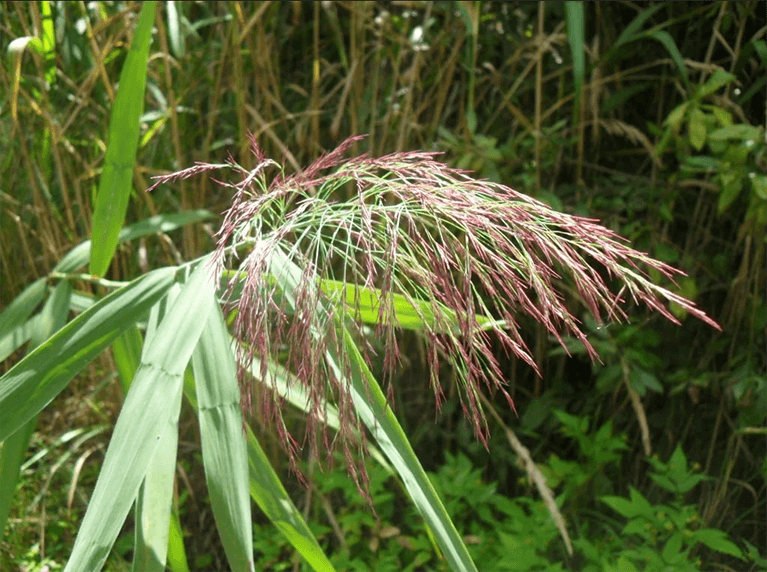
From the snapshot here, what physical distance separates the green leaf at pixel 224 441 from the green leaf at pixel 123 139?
24cm

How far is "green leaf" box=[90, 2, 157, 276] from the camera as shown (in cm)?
88

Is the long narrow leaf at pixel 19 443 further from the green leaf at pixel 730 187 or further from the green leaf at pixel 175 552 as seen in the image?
the green leaf at pixel 730 187

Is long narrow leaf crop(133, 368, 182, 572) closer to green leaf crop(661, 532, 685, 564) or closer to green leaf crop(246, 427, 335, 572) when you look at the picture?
green leaf crop(246, 427, 335, 572)

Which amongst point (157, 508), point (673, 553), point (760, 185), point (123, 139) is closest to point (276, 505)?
point (157, 508)

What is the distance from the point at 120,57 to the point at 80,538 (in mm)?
1138

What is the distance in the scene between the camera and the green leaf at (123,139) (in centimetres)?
88

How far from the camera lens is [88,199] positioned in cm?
153

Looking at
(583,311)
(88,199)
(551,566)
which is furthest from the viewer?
(583,311)

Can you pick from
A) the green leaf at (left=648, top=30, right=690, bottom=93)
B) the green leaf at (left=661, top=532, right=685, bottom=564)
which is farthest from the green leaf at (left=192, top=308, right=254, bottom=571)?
the green leaf at (left=648, top=30, right=690, bottom=93)

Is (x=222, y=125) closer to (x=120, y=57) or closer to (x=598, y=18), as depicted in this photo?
(x=120, y=57)

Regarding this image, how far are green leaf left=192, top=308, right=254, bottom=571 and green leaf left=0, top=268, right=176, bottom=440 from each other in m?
0.08

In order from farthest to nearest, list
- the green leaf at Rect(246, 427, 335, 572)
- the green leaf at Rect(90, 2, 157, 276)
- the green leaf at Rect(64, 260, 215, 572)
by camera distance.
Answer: the green leaf at Rect(90, 2, 157, 276) < the green leaf at Rect(246, 427, 335, 572) < the green leaf at Rect(64, 260, 215, 572)

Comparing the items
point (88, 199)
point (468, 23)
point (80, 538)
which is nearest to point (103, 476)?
point (80, 538)

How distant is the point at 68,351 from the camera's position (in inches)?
29.7
